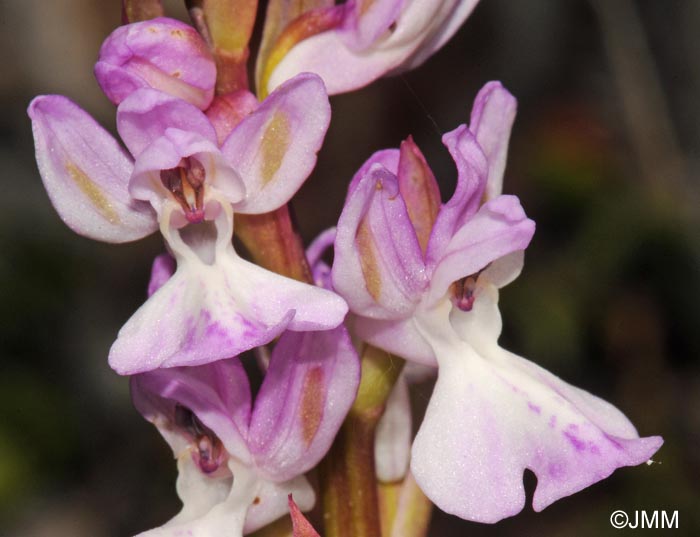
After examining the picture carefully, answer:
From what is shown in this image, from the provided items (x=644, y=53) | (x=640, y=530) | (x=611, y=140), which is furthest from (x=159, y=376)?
(x=644, y=53)

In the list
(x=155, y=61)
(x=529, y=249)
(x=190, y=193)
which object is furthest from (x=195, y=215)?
(x=529, y=249)

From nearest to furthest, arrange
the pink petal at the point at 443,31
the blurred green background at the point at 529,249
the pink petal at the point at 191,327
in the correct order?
1. the pink petal at the point at 191,327
2. the pink petal at the point at 443,31
3. the blurred green background at the point at 529,249

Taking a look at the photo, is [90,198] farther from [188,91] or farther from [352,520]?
[352,520]

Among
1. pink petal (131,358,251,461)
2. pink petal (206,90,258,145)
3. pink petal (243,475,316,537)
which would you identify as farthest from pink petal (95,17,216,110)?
pink petal (243,475,316,537)

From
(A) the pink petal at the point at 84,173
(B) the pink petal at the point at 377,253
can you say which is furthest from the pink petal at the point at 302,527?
(A) the pink petal at the point at 84,173

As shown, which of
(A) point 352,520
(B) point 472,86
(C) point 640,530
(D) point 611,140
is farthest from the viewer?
(B) point 472,86

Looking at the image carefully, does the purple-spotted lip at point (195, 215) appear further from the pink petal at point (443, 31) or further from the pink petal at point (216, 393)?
the pink petal at point (443, 31)

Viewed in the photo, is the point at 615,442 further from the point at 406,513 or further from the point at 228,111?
the point at 228,111
